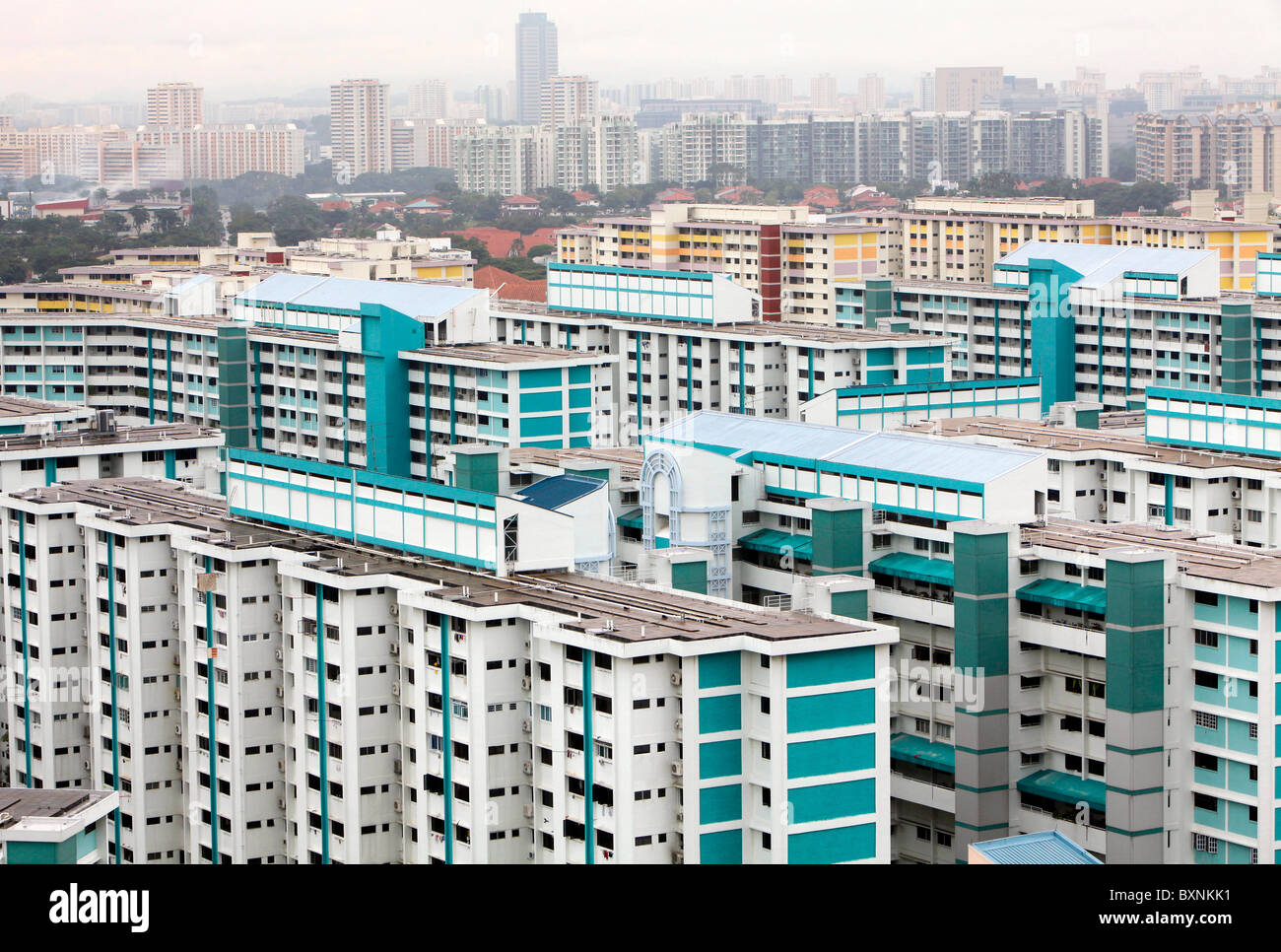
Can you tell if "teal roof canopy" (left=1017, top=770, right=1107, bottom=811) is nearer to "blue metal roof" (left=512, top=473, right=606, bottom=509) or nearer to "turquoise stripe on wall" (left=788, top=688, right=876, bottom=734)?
"turquoise stripe on wall" (left=788, top=688, right=876, bottom=734)

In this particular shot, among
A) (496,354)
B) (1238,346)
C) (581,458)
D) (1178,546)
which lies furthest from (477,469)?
(1238,346)

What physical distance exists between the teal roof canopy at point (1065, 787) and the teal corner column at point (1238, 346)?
16.0 meters

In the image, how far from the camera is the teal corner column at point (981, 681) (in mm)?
15602

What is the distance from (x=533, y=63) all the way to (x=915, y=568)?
68.3m

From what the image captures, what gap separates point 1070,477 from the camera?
73.4 feet

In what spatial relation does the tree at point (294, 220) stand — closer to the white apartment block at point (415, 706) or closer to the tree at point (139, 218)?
the tree at point (139, 218)

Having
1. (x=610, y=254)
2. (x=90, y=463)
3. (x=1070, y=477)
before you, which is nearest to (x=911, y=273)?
(x=610, y=254)

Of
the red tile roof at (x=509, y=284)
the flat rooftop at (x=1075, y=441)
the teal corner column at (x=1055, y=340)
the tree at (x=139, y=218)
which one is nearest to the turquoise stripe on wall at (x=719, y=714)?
the flat rooftop at (x=1075, y=441)

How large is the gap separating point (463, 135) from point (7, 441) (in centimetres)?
6090

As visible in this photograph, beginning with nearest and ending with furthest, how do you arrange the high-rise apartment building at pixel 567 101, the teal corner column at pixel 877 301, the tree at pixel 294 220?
the teal corner column at pixel 877 301 → the tree at pixel 294 220 → the high-rise apartment building at pixel 567 101

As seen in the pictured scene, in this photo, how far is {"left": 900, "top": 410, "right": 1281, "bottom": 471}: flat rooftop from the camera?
21.7 m

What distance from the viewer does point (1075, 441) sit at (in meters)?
22.8

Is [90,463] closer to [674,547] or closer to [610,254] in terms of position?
[674,547]

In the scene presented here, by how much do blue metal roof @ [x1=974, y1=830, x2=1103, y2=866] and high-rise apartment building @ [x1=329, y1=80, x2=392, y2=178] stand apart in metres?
72.8
